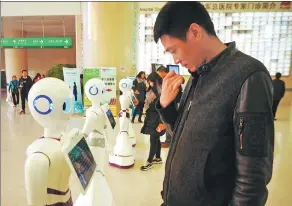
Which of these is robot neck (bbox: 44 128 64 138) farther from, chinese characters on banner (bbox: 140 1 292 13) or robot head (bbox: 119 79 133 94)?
chinese characters on banner (bbox: 140 1 292 13)

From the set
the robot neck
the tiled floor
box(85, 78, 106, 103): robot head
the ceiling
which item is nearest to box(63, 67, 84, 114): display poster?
the tiled floor

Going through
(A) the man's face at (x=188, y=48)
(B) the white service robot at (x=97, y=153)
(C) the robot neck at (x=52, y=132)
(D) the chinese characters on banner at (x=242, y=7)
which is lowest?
(B) the white service robot at (x=97, y=153)

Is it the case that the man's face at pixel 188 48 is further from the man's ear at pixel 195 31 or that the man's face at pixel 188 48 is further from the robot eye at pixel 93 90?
the robot eye at pixel 93 90

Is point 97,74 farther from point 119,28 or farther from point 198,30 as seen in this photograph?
point 198,30

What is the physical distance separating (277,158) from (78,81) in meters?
5.34

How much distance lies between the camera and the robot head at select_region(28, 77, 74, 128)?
1.25m

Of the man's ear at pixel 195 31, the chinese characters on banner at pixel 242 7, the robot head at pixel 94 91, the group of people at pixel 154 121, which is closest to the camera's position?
the man's ear at pixel 195 31

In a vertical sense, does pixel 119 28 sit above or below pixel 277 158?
above

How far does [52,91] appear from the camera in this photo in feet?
4.11

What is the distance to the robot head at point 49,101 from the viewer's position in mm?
1252

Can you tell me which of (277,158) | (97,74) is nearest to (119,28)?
(97,74)

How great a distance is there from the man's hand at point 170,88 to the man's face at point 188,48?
12cm

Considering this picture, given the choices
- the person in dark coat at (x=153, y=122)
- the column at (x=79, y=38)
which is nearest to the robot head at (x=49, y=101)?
the person in dark coat at (x=153, y=122)

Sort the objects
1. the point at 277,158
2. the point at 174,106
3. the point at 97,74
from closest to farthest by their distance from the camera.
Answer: the point at 174,106 < the point at 277,158 < the point at 97,74
